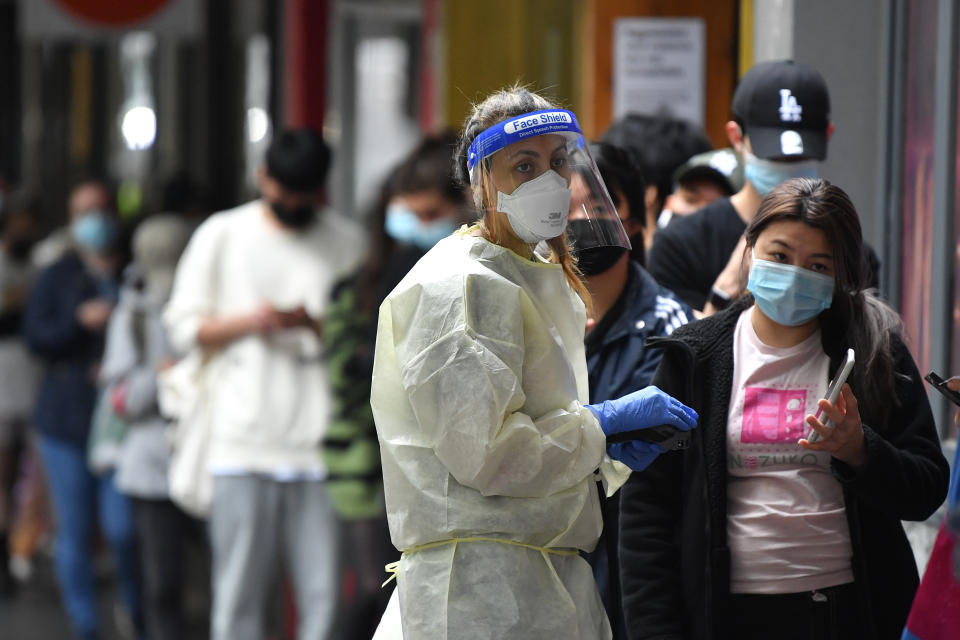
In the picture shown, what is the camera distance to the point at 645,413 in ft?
9.60

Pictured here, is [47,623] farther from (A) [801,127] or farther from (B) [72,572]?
(A) [801,127]

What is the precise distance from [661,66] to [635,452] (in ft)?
13.8

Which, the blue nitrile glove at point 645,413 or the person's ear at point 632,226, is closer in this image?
the blue nitrile glove at point 645,413

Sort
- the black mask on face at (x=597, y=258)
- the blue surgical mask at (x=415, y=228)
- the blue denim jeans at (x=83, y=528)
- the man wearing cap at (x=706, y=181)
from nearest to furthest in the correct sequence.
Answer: the black mask on face at (x=597, y=258) → the man wearing cap at (x=706, y=181) → the blue surgical mask at (x=415, y=228) → the blue denim jeans at (x=83, y=528)

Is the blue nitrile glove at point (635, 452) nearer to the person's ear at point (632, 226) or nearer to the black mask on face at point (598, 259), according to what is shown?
the black mask on face at point (598, 259)

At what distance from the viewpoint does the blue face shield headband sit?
116 inches

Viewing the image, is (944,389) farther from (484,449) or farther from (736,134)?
(736,134)

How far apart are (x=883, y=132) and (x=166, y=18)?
4643 millimetres

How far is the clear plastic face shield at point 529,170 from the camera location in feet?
9.70

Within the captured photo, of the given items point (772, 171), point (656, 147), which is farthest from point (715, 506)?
point (656, 147)

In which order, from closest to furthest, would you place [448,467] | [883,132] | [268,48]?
[448,467]
[883,132]
[268,48]

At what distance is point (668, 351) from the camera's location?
10.6ft

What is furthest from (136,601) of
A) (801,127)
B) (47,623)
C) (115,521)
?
(801,127)

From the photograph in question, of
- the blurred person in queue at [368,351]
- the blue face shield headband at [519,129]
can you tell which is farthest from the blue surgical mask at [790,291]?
the blurred person in queue at [368,351]
